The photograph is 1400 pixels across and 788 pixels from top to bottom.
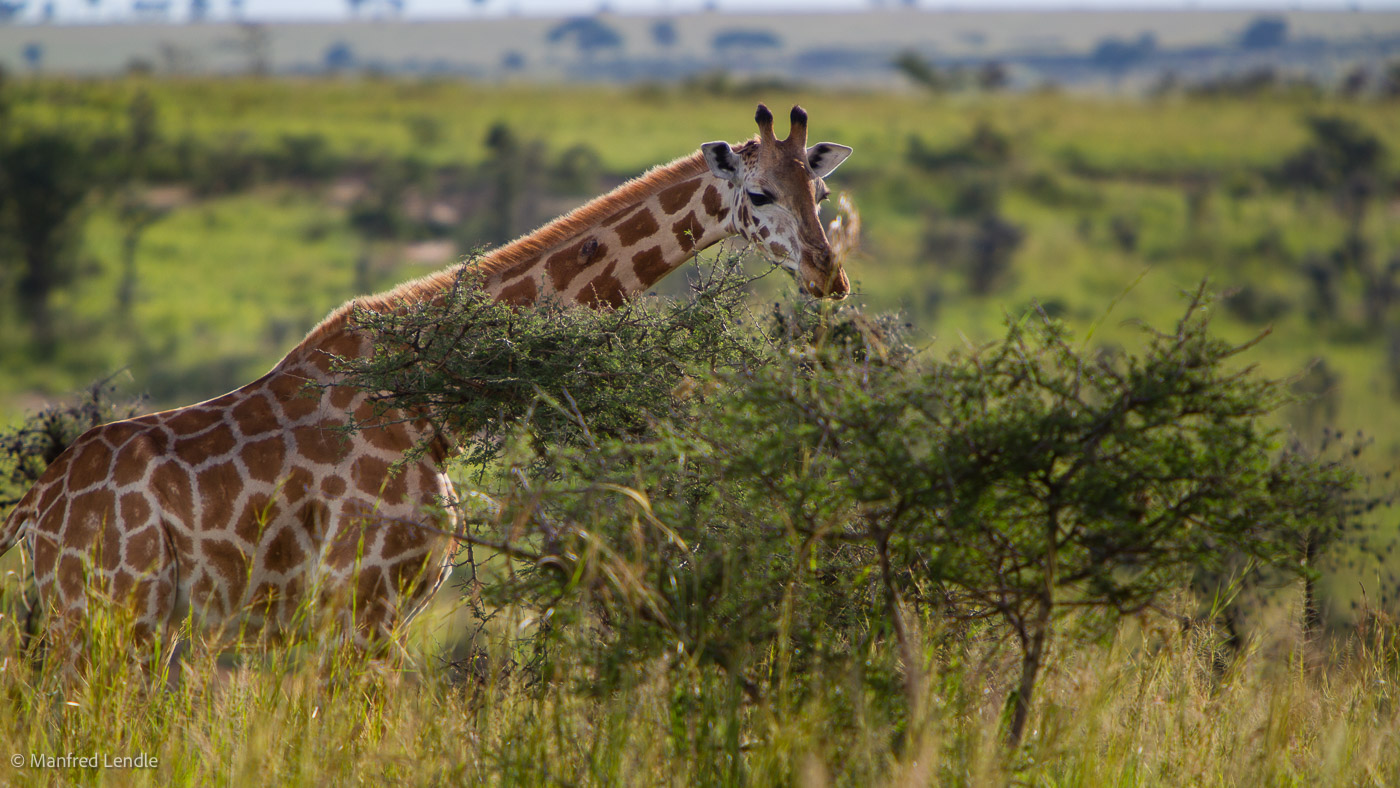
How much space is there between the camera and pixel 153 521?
194 inches

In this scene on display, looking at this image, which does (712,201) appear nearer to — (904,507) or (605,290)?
(605,290)

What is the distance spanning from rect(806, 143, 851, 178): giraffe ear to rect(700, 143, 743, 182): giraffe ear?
0.41m

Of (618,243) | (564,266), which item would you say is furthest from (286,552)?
(618,243)

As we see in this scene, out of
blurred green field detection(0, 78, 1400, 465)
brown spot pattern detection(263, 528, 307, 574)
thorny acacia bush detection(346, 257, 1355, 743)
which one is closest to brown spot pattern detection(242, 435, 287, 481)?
brown spot pattern detection(263, 528, 307, 574)

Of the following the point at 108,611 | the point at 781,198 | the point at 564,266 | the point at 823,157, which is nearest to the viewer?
the point at 108,611

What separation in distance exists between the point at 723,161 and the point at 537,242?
0.96 m

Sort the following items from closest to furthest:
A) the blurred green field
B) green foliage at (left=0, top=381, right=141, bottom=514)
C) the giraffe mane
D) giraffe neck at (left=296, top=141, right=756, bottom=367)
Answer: the giraffe mane
giraffe neck at (left=296, top=141, right=756, bottom=367)
green foliage at (left=0, top=381, right=141, bottom=514)
the blurred green field

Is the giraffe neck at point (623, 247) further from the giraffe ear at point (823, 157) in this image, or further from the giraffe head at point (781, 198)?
the giraffe ear at point (823, 157)

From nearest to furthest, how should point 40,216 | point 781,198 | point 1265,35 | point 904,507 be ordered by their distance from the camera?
1. point 904,507
2. point 781,198
3. point 40,216
4. point 1265,35

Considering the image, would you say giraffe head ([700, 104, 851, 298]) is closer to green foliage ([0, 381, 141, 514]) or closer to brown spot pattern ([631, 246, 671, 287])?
brown spot pattern ([631, 246, 671, 287])

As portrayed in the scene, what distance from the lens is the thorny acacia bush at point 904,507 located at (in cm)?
338

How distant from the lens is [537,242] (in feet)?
18.3

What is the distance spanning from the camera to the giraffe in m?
4.88

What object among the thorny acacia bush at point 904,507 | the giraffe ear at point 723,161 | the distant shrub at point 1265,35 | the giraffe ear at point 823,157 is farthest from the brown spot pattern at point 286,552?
the distant shrub at point 1265,35
